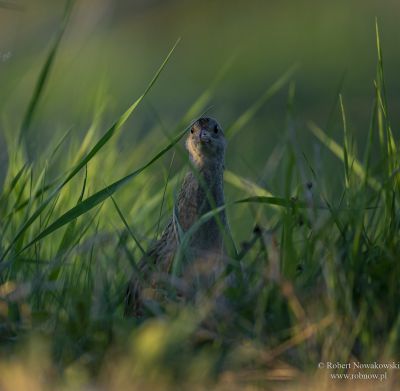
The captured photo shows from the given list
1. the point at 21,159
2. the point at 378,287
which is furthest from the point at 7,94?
the point at 378,287

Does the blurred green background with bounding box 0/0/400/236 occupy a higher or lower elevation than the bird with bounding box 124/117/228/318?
higher

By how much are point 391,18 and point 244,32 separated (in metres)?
1.94

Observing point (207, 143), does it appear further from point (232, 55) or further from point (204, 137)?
point (232, 55)

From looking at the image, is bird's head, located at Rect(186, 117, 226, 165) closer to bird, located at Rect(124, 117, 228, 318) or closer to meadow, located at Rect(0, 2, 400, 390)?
bird, located at Rect(124, 117, 228, 318)

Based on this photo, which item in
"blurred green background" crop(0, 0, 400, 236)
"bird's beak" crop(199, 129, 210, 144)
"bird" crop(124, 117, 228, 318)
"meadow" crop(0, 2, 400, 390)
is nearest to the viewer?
"meadow" crop(0, 2, 400, 390)

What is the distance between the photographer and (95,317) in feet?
11.3

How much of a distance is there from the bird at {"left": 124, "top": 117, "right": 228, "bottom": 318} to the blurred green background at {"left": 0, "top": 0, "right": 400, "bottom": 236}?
2437 mm

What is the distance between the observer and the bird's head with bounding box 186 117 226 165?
509cm

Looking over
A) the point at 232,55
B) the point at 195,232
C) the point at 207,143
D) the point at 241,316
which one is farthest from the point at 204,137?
the point at 232,55

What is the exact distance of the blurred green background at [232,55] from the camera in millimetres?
9438

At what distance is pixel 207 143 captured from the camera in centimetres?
509

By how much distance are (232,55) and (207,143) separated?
518 centimetres

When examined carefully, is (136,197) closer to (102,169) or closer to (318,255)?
(102,169)

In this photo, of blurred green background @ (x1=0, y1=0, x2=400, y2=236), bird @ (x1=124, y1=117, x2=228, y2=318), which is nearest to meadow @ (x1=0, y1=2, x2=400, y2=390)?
bird @ (x1=124, y1=117, x2=228, y2=318)
